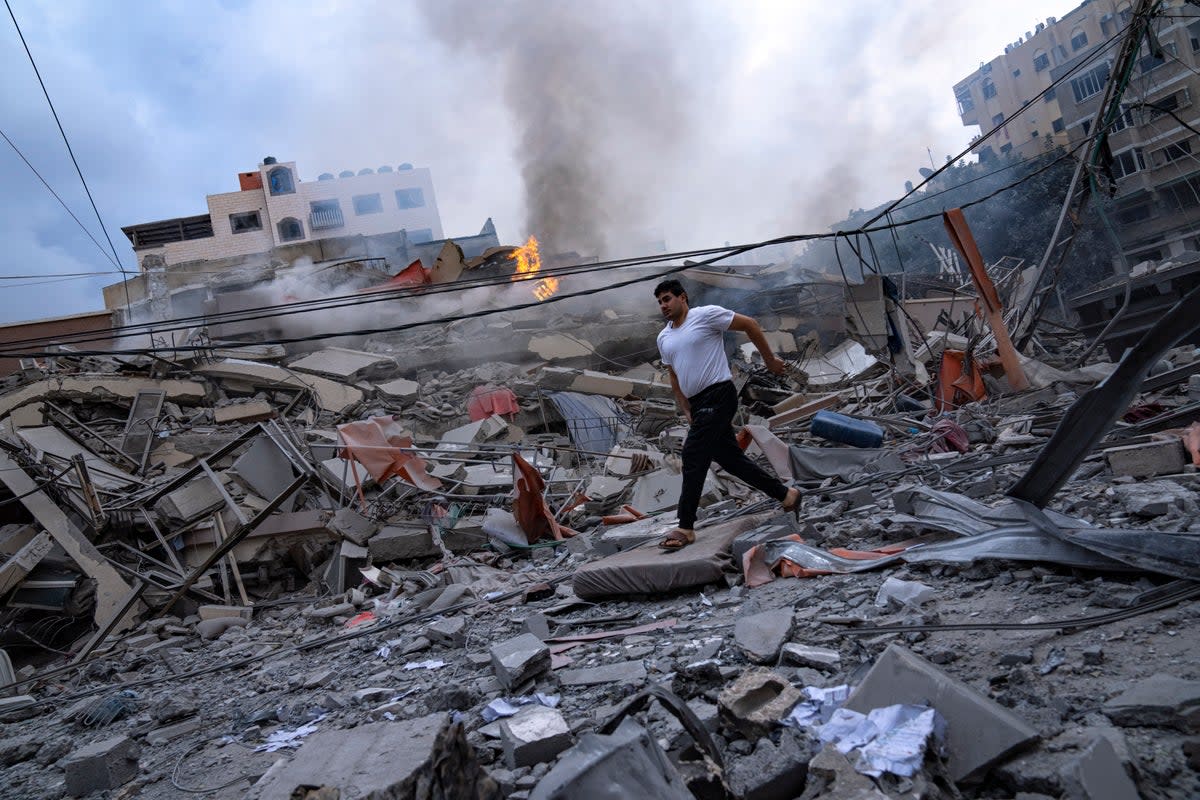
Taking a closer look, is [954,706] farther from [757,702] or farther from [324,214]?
[324,214]

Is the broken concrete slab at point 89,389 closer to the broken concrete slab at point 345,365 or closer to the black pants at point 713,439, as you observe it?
→ the broken concrete slab at point 345,365

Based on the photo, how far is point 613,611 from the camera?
13.4ft

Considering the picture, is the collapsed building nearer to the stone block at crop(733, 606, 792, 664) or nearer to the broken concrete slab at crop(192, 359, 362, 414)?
the stone block at crop(733, 606, 792, 664)

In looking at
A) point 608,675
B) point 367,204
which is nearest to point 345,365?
point 608,675

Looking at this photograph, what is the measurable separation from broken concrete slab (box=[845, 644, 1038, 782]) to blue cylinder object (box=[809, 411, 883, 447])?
572 centimetres

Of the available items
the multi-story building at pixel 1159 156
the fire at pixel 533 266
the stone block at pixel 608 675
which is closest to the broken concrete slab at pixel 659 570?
the stone block at pixel 608 675

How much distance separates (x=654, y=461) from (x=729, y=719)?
799 cm

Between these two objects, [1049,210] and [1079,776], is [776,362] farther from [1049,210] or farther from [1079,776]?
[1049,210]

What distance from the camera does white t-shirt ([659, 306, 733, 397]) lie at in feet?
14.4

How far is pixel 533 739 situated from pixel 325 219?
141 ft

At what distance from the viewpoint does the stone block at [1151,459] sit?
15.0ft

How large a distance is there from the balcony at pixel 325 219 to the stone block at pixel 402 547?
121 feet

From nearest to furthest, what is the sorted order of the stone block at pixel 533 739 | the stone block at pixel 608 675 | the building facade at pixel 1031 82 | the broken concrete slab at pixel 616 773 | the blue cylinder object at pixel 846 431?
1. the broken concrete slab at pixel 616 773
2. the stone block at pixel 533 739
3. the stone block at pixel 608 675
4. the blue cylinder object at pixel 846 431
5. the building facade at pixel 1031 82

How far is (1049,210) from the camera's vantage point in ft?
96.1
